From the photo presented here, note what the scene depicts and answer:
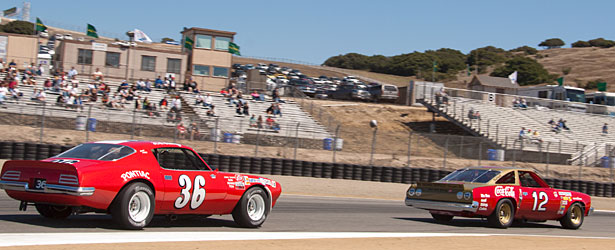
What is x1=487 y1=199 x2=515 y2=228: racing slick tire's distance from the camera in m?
12.2

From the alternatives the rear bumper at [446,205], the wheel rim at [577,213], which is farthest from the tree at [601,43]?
the rear bumper at [446,205]

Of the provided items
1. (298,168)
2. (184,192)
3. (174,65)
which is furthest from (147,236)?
(174,65)

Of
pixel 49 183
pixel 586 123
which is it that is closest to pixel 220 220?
pixel 49 183

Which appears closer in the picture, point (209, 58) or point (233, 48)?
point (209, 58)

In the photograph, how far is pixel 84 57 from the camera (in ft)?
131

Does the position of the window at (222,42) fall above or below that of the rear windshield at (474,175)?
above

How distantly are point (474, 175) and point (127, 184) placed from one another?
725 cm

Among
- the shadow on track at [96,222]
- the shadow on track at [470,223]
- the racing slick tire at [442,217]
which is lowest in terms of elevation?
the shadow on track at [470,223]

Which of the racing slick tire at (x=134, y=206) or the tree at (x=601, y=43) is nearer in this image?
the racing slick tire at (x=134, y=206)

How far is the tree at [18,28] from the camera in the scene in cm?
10169

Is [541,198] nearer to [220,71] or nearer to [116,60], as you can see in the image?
[116,60]

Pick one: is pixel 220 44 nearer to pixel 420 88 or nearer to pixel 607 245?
pixel 420 88

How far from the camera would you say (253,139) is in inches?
997

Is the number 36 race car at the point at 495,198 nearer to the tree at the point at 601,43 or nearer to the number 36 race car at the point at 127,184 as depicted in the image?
the number 36 race car at the point at 127,184
